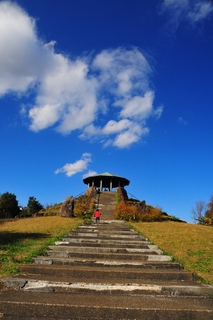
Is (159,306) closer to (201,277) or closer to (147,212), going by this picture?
(201,277)

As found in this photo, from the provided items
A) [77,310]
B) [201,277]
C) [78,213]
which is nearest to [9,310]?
[77,310]

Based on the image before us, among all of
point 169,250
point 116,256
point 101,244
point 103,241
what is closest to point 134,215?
point 169,250

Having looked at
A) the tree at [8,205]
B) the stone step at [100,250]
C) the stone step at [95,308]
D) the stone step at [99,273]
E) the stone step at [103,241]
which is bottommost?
the stone step at [95,308]

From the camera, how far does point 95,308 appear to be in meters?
3.88

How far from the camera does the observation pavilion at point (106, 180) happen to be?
3484 centimetres

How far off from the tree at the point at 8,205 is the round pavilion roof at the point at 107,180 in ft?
36.0

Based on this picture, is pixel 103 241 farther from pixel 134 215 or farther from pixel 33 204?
pixel 33 204

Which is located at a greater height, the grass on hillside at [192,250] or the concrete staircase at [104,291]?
the grass on hillside at [192,250]

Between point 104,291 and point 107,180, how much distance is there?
1283 inches

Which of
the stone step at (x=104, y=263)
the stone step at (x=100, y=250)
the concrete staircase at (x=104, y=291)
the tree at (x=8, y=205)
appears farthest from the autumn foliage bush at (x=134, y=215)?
the tree at (x=8, y=205)

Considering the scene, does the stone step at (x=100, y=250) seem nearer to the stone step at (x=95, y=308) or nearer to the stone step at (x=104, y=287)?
the stone step at (x=104, y=287)

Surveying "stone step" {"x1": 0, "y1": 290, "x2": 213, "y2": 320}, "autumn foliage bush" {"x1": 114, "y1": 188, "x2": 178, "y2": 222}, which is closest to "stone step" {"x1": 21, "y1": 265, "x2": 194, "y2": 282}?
"stone step" {"x1": 0, "y1": 290, "x2": 213, "y2": 320}

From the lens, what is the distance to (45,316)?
3.69 meters

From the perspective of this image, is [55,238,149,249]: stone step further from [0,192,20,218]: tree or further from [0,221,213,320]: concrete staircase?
[0,192,20,218]: tree
